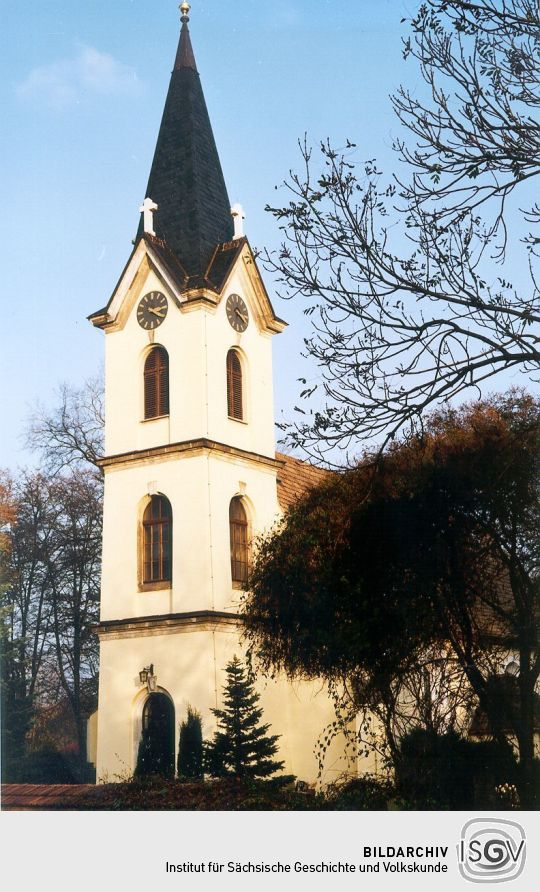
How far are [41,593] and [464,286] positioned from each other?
700cm

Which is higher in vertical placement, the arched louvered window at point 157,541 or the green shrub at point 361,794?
the arched louvered window at point 157,541

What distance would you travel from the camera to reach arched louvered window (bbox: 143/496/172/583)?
47.9ft

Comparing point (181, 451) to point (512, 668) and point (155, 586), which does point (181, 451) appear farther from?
point (512, 668)

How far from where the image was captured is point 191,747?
1227 cm

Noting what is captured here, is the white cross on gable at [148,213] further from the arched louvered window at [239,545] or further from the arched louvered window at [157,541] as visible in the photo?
the arched louvered window at [239,545]

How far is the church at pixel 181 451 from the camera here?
523 inches

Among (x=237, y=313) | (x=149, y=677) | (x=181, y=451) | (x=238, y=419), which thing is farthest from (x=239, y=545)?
(x=237, y=313)

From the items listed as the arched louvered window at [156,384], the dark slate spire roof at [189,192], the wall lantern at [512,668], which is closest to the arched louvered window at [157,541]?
the arched louvered window at [156,384]

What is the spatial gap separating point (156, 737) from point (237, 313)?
6365 mm

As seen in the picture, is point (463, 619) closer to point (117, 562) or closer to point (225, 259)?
point (117, 562)

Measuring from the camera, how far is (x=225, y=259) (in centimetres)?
1573

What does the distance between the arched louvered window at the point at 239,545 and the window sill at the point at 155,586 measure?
118 cm

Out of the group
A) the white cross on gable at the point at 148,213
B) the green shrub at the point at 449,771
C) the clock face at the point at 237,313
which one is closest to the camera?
the green shrub at the point at 449,771
